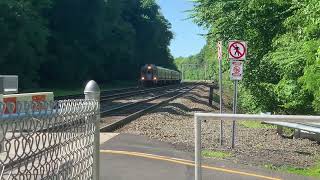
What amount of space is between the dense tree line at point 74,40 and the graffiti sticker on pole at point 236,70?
35318mm

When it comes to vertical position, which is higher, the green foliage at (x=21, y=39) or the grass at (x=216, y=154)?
the green foliage at (x=21, y=39)

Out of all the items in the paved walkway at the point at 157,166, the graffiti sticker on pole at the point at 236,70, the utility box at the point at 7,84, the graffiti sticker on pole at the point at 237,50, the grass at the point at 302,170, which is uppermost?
the graffiti sticker on pole at the point at 237,50

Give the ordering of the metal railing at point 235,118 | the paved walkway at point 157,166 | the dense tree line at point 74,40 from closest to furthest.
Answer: the metal railing at point 235,118 → the paved walkway at point 157,166 → the dense tree line at point 74,40

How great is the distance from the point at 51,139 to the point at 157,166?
22.4ft

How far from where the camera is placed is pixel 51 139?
4043mm

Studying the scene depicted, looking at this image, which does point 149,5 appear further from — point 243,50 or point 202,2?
point 243,50

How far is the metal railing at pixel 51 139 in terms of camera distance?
324 centimetres

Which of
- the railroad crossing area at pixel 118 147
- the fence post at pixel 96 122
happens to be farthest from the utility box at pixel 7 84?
the fence post at pixel 96 122

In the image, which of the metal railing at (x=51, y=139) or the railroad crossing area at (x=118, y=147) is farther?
the railroad crossing area at (x=118, y=147)

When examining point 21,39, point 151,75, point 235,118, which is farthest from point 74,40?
point 235,118

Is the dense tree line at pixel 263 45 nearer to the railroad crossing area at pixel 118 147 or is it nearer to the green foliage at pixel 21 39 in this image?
the railroad crossing area at pixel 118 147

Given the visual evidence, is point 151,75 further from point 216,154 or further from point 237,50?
point 216,154

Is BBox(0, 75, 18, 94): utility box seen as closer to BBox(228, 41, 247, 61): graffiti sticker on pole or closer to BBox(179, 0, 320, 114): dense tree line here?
BBox(228, 41, 247, 61): graffiti sticker on pole

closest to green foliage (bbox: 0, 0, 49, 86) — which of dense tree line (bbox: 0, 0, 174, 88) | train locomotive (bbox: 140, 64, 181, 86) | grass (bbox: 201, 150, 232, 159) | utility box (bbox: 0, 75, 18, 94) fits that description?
dense tree line (bbox: 0, 0, 174, 88)
